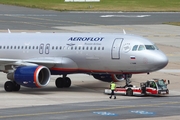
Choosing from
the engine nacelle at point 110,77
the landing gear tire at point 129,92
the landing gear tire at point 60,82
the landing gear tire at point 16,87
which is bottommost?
the landing gear tire at point 129,92

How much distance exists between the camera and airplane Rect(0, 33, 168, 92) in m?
48.0

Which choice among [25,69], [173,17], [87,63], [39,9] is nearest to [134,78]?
[87,63]

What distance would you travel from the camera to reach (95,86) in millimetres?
53031

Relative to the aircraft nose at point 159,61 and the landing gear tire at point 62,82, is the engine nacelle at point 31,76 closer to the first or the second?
the landing gear tire at point 62,82

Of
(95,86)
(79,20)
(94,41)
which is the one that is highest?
(79,20)

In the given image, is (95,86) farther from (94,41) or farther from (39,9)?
(39,9)


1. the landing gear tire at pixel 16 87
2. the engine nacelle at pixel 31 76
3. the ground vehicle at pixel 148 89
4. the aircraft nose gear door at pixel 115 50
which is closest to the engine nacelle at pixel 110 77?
the aircraft nose gear door at pixel 115 50

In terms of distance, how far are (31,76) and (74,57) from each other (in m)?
3.92

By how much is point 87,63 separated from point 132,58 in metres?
3.50

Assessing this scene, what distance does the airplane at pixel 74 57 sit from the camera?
48031 mm

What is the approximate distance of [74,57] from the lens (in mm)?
49719

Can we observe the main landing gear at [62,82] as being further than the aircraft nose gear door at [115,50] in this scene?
Yes

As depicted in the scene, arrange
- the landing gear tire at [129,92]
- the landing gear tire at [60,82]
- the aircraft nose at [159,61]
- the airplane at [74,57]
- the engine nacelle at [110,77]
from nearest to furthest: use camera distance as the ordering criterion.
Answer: the landing gear tire at [129,92] < the aircraft nose at [159,61] < the airplane at [74,57] < the engine nacelle at [110,77] < the landing gear tire at [60,82]

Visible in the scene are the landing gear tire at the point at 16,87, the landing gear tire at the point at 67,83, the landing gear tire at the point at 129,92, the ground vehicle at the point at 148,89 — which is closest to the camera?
the ground vehicle at the point at 148,89
